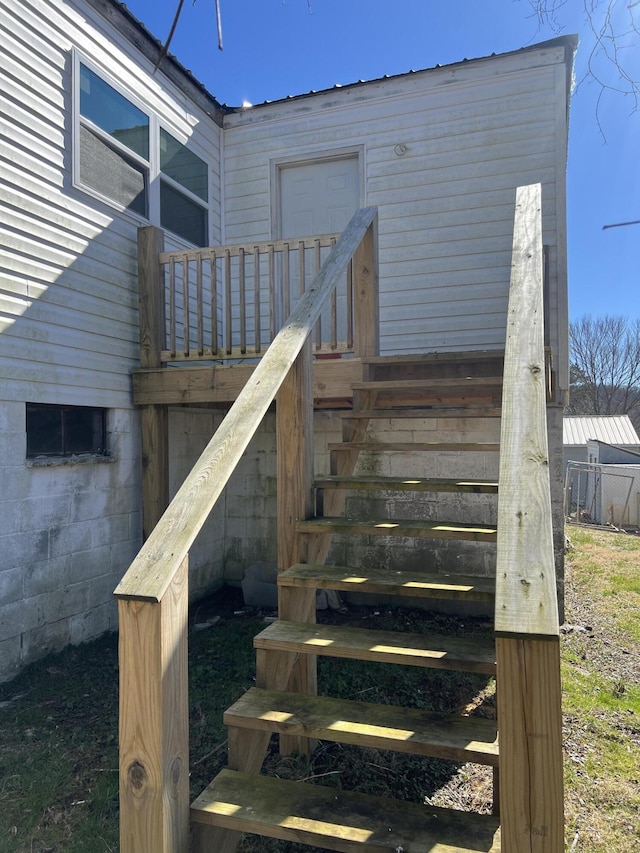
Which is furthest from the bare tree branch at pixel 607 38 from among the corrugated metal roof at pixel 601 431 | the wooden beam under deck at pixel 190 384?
the corrugated metal roof at pixel 601 431

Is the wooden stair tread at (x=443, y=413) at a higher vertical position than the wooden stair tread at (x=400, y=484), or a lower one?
higher

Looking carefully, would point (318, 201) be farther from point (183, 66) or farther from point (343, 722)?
point (343, 722)

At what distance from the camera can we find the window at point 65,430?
3.57 m

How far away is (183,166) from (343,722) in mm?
5046

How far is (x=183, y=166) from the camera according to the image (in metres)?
5.26

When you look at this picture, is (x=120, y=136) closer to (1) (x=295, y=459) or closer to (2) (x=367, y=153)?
(2) (x=367, y=153)

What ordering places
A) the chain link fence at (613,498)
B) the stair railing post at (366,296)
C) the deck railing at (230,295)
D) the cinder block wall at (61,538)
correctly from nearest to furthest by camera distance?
the cinder block wall at (61,538), the stair railing post at (366,296), the deck railing at (230,295), the chain link fence at (613,498)

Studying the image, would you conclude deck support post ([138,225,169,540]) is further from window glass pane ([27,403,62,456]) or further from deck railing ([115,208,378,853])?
deck railing ([115,208,378,853])

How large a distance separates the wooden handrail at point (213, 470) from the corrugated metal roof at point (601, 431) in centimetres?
1717

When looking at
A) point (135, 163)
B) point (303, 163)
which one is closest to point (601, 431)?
point (303, 163)

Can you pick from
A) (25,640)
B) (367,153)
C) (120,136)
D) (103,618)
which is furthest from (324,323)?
(25,640)

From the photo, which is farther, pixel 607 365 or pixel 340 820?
pixel 607 365

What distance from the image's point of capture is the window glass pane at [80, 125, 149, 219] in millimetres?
3986

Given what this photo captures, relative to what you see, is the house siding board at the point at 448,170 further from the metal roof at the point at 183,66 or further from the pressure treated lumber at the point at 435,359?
the pressure treated lumber at the point at 435,359
